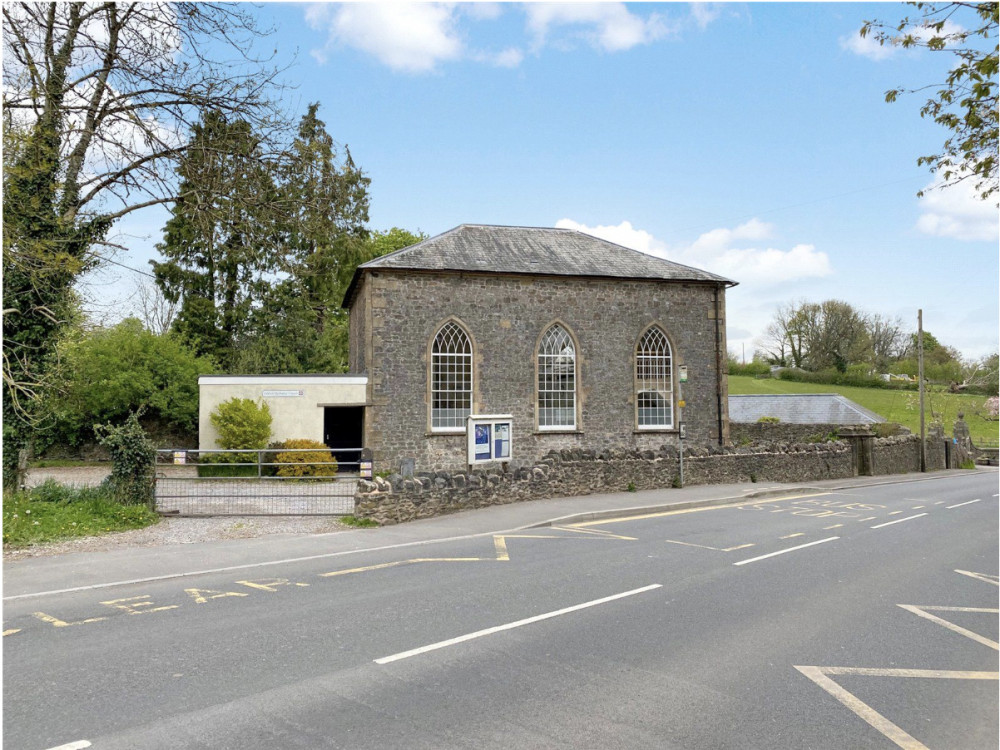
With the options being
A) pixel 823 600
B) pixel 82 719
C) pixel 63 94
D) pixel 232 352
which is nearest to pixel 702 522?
pixel 823 600

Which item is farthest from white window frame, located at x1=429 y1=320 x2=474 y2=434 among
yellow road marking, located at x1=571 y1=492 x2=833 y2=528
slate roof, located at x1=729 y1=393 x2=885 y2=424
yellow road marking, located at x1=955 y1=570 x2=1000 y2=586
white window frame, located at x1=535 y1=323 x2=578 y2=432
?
slate roof, located at x1=729 y1=393 x2=885 y2=424

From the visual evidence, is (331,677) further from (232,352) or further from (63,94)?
(232,352)

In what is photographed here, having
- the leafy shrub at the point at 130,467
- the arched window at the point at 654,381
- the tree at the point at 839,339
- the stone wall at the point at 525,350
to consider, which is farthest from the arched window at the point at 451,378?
the tree at the point at 839,339

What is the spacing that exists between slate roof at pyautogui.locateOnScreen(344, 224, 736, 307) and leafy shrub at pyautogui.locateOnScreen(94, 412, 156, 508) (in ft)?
34.6

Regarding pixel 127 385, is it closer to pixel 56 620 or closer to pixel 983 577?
pixel 56 620

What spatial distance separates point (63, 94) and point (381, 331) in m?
11.7

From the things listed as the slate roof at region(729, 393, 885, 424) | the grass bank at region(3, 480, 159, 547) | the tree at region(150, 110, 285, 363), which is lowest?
the grass bank at region(3, 480, 159, 547)

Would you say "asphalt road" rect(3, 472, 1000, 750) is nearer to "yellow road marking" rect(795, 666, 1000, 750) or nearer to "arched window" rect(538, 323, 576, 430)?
"yellow road marking" rect(795, 666, 1000, 750)

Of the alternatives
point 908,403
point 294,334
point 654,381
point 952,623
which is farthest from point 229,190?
point 908,403

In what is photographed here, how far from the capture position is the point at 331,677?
520 centimetres

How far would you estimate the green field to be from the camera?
2104 inches

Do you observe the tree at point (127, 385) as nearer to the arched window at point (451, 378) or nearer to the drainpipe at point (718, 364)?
the arched window at point (451, 378)

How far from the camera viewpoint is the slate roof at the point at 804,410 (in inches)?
1516

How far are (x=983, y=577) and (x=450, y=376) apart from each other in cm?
1658
